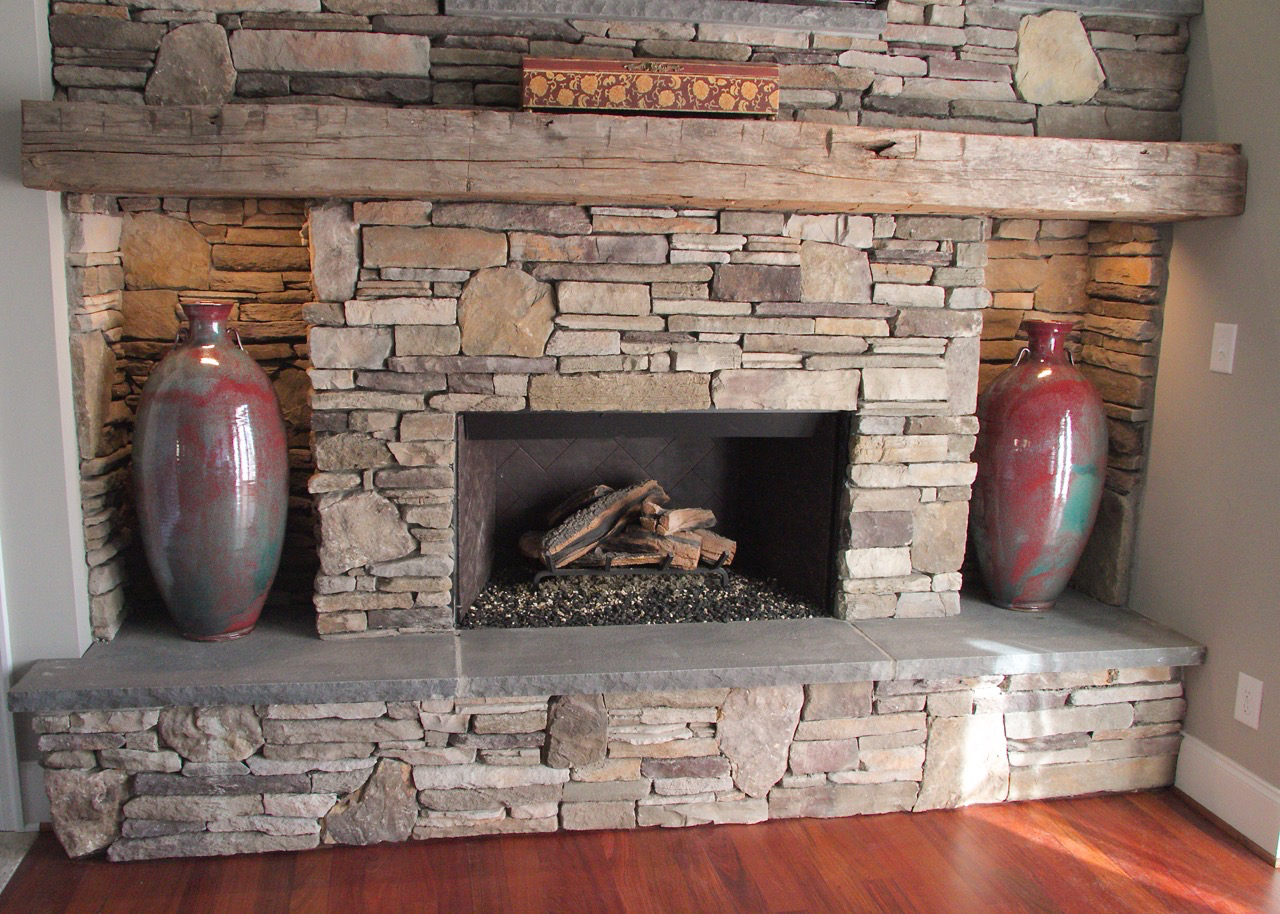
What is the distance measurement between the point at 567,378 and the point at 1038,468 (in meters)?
1.28

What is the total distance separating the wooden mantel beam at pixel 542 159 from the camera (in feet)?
7.34

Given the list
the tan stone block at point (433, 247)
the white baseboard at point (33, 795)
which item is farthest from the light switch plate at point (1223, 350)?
the white baseboard at point (33, 795)

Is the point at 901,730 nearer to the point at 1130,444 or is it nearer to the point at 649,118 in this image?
the point at 1130,444

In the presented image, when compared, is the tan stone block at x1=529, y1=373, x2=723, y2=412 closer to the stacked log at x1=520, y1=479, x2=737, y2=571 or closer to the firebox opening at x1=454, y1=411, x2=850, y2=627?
the firebox opening at x1=454, y1=411, x2=850, y2=627

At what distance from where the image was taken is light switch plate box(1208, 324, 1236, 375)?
2596 mm

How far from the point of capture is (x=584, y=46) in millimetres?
2469

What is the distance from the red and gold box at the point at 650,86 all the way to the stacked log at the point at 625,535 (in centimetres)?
114

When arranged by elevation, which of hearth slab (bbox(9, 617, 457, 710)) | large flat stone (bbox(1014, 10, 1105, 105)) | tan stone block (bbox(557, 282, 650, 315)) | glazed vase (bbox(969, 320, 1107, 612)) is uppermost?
large flat stone (bbox(1014, 10, 1105, 105))

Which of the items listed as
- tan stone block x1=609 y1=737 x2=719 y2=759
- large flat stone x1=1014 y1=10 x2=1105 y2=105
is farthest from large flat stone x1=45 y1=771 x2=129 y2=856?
large flat stone x1=1014 y1=10 x2=1105 y2=105

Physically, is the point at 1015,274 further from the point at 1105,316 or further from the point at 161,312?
the point at 161,312

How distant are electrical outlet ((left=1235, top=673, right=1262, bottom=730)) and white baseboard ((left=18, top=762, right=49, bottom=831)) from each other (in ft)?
A: 9.51

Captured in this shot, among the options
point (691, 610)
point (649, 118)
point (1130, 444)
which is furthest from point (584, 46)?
point (1130, 444)

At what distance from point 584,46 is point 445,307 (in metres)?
0.71

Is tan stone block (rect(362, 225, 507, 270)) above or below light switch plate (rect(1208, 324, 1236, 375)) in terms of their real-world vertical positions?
above
